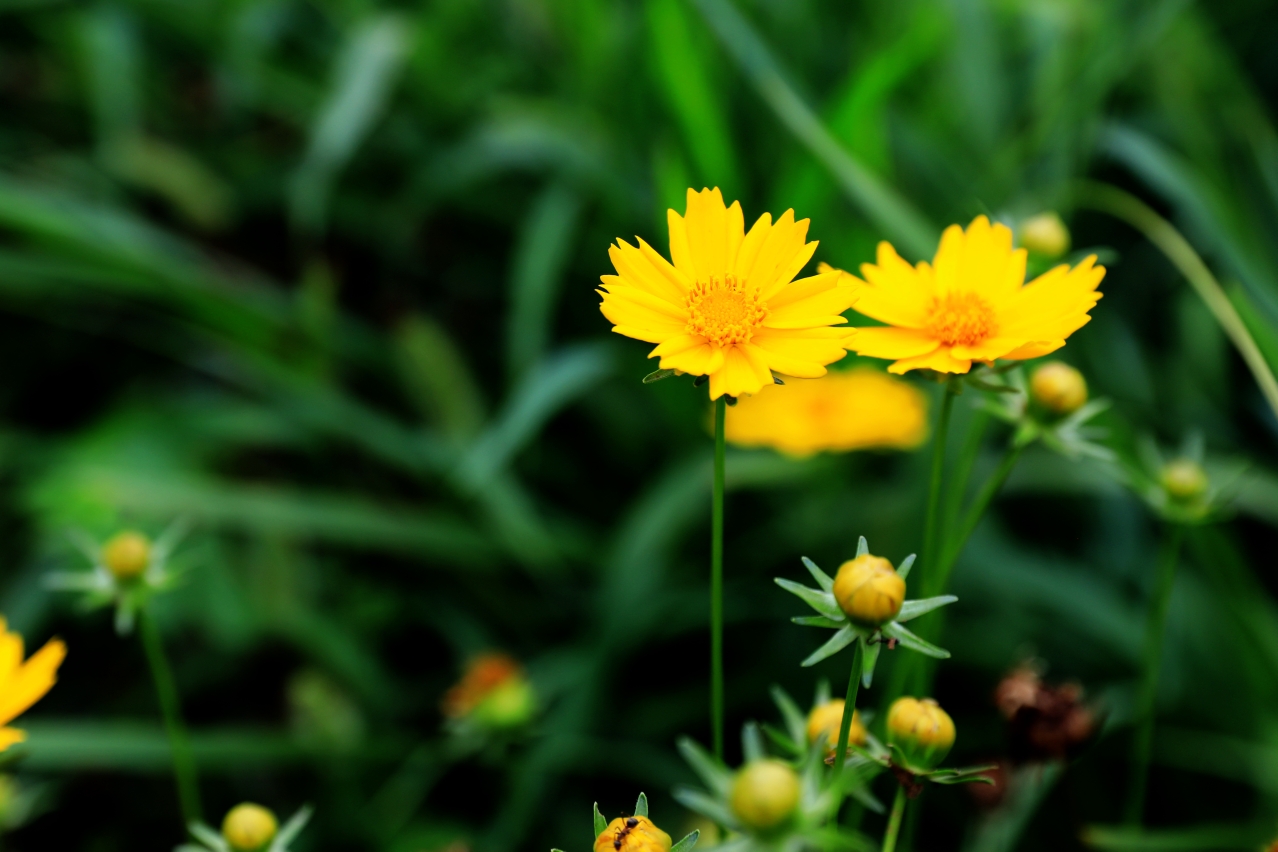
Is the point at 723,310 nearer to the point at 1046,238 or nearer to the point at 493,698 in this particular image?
the point at 1046,238

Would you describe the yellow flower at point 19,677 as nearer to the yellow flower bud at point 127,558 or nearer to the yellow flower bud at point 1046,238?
the yellow flower bud at point 127,558

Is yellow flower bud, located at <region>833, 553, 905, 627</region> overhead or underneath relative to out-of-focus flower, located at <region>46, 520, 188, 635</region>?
underneath

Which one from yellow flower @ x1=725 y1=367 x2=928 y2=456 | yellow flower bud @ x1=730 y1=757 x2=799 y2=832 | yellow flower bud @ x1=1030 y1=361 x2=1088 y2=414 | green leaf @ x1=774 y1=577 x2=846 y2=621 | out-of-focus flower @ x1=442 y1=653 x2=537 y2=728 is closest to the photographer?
yellow flower bud @ x1=730 y1=757 x2=799 y2=832

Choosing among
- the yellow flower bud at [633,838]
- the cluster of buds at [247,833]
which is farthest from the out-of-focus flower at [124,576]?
the yellow flower bud at [633,838]

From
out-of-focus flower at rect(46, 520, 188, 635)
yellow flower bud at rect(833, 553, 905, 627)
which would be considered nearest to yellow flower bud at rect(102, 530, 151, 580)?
out-of-focus flower at rect(46, 520, 188, 635)

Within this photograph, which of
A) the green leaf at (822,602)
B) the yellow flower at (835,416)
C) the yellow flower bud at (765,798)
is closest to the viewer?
the yellow flower bud at (765,798)

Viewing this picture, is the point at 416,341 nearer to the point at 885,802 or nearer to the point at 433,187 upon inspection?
the point at 433,187

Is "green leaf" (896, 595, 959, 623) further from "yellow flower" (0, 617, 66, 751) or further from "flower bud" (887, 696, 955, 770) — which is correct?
"yellow flower" (0, 617, 66, 751)

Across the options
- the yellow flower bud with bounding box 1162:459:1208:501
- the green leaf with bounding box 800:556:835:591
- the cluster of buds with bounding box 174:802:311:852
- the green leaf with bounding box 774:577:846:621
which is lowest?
the cluster of buds with bounding box 174:802:311:852
